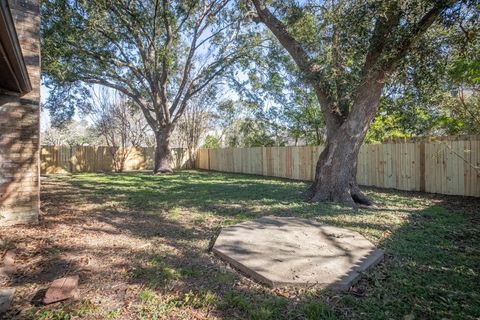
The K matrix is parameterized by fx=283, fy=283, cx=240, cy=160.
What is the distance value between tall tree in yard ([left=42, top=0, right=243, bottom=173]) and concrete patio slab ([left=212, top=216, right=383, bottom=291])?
7.68 meters

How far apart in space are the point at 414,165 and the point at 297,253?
6.10 metres

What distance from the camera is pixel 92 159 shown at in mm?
16312

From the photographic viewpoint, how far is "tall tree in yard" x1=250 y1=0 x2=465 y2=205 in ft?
15.6

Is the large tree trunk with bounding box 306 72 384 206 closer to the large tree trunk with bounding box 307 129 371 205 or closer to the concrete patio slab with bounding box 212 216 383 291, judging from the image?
the large tree trunk with bounding box 307 129 371 205

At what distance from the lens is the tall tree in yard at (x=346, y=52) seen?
15.6 feet

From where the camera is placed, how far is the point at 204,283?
247 centimetres

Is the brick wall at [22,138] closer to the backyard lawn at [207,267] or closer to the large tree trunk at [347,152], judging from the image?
the backyard lawn at [207,267]

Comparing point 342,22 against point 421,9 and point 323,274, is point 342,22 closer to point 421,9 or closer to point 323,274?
point 421,9

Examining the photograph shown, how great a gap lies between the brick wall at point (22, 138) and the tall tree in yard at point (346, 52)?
4.53 m

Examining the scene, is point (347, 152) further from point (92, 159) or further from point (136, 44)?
point (92, 159)

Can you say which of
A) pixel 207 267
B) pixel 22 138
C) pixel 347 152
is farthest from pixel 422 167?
pixel 22 138

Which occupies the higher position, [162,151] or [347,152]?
[162,151]

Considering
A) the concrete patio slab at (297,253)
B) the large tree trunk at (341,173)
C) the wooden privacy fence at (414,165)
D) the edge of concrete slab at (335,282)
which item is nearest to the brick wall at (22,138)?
→ the concrete patio slab at (297,253)

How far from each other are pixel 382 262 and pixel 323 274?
80 cm
